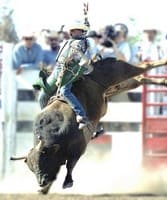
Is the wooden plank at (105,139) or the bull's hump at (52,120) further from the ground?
the bull's hump at (52,120)

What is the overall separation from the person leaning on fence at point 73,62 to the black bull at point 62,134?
0.10 metres

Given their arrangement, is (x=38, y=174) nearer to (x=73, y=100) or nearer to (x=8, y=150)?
(x=73, y=100)

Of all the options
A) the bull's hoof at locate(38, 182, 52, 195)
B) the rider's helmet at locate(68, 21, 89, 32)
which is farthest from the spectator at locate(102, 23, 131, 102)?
the bull's hoof at locate(38, 182, 52, 195)

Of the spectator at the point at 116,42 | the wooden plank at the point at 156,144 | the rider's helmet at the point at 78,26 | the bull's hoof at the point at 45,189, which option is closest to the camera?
the bull's hoof at the point at 45,189

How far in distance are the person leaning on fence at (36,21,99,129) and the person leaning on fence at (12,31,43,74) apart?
277cm

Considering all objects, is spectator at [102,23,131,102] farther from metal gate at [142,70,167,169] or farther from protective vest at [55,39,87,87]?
protective vest at [55,39,87,87]

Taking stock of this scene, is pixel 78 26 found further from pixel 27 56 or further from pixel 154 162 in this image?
pixel 154 162

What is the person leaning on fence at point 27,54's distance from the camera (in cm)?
1210

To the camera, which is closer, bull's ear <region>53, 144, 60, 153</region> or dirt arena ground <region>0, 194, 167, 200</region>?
bull's ear <region>53, 144, 60, 153</region>

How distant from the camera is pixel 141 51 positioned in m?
12.1

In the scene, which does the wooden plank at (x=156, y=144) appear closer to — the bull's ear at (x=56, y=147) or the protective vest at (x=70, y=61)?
the protective vest at (x=70, y=61)

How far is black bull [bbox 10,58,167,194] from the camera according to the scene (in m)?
8.82

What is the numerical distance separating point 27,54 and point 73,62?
3.05 meters

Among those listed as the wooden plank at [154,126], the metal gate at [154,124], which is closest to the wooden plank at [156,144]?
the metal gate at [154,124]
